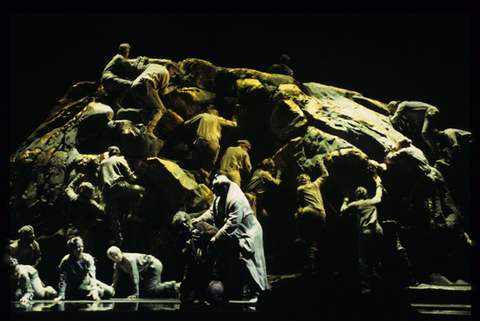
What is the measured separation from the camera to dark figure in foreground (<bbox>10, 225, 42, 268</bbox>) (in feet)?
23.1

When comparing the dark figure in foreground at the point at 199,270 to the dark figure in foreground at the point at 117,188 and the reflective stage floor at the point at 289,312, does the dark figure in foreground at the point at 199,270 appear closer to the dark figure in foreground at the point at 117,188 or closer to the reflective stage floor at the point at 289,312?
the reflective stage floor at the point at 289,312

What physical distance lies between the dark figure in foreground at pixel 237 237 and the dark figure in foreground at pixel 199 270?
23 cm

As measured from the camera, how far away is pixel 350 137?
8141mm

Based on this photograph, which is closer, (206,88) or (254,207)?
(254,207)

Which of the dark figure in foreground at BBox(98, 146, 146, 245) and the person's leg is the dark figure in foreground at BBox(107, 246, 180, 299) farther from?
the person's leg

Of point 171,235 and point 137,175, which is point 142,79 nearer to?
point 137,175

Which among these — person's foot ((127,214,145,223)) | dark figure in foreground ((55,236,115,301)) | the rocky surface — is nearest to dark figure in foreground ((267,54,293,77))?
the rocky surface

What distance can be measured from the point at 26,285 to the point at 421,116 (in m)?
7.58

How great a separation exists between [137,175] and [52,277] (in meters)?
2.26

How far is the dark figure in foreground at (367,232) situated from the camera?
7.02 m

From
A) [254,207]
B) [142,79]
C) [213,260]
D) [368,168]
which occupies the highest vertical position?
[142,79]

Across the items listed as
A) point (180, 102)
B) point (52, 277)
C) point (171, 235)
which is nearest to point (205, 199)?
point (171, 235)

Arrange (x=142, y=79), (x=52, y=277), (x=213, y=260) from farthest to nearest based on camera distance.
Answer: (x=142, y=79), (x=52, y=277), (x=213, y=260)

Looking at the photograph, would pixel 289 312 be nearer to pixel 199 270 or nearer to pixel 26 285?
pixel 199 270
